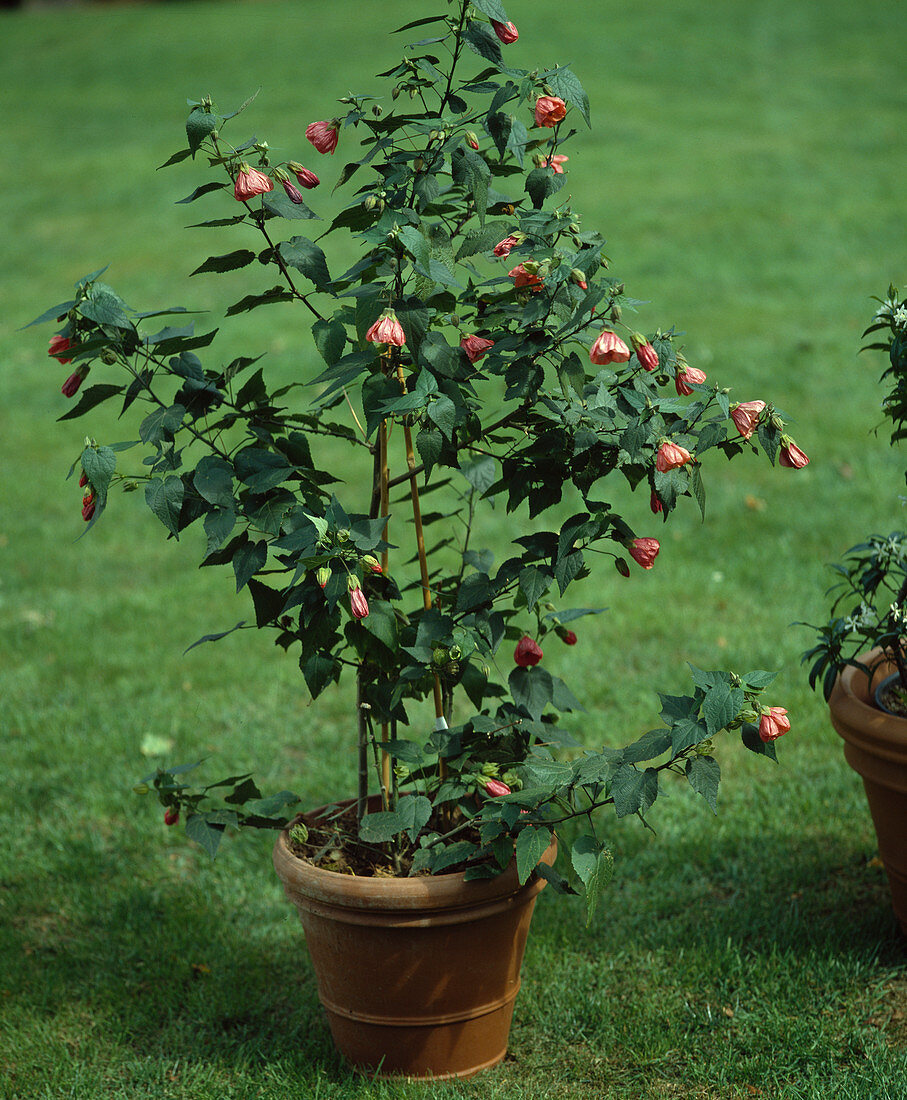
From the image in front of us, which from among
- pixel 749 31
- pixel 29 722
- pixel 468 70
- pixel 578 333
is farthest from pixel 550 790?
pixel 749 31

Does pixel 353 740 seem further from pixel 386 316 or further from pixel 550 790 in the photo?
pixel 386 316

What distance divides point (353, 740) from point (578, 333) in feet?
6.22

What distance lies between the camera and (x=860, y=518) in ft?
A: 15.1

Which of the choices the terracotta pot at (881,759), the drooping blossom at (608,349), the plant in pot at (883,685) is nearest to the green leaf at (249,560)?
the drooping blossom at (608,349)

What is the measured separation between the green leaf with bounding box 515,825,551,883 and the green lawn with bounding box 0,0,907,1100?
1.88 ft

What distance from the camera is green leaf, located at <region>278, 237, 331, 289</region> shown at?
1.88 m

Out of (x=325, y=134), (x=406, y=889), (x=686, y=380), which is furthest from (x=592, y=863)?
(x=325, y=134)

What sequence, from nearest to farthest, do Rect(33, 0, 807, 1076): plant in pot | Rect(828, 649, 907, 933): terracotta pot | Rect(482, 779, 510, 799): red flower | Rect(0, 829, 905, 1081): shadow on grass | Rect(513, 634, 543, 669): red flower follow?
Rect(33, 0, 807, 1076): plant in pot, Rect(482, 779, 510, 799): red flower, Rect(513, 634, 543, 669): red flower, Rect(828, 649, 907, 933): terracotta pot, Rect(0, 829, 905, 1081): shadow on grass

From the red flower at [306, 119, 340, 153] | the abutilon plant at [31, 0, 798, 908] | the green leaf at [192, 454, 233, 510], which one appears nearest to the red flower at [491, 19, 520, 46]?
the abutilon plant at [31, 0, 798, 908]

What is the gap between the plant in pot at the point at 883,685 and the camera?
227cm

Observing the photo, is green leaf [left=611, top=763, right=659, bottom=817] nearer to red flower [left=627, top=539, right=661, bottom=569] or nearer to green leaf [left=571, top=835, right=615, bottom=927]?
green leaf [left=571, top=835, right=615, bottom=927]

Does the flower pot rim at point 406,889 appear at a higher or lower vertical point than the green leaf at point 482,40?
lower

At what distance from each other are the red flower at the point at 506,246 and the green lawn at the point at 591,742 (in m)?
1.53

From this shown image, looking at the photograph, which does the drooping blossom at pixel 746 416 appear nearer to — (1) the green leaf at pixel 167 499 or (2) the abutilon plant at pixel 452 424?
(2) the abutilon plant at pixel 452 424
